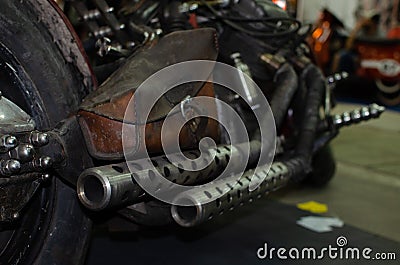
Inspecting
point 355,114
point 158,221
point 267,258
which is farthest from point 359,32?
point 158,221

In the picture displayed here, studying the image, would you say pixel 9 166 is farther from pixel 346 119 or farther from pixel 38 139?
pixel 346 119

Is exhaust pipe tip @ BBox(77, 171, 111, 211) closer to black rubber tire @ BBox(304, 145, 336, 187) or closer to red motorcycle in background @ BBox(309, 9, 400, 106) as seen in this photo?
black rubber tire @ BBox(304, 145, 336, 187)

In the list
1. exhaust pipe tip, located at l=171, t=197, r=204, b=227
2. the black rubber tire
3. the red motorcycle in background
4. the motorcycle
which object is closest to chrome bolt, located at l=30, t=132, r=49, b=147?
the motorcycle

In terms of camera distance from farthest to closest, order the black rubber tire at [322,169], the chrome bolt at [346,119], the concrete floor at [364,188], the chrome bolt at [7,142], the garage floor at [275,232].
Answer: the black rubber tire at [322,169]
the concrete floor at [364,188]
the chrome bolt at [346,119]
the garage floor at [275,232]
the chrome bolt at [7,142]

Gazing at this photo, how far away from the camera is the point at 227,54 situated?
2422 millimetres

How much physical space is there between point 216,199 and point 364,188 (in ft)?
6.20

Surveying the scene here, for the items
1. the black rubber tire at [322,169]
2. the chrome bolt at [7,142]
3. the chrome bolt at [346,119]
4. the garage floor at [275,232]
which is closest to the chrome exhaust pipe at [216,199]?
the garage floor at [275,232]

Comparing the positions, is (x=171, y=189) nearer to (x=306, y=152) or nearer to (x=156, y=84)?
(x=156, y=84)

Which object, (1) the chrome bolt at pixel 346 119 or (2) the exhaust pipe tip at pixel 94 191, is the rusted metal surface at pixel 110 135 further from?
(1) the chrome bolt at pixel 346 119

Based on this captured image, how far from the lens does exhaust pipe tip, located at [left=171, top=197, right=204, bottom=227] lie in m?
1.63

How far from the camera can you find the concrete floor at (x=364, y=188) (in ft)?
9.15

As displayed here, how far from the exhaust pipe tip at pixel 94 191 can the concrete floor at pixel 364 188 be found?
1512mm

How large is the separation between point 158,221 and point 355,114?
126cm

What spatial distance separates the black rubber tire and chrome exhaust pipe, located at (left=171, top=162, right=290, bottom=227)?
48.6 inches
